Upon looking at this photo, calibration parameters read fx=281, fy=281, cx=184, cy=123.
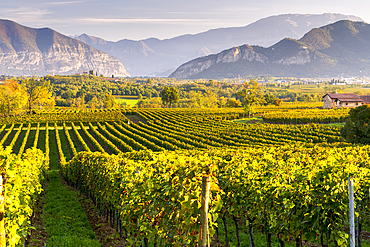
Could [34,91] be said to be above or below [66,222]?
above

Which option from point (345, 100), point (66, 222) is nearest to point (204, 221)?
point (66, 222)

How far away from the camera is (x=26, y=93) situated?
92750 mm

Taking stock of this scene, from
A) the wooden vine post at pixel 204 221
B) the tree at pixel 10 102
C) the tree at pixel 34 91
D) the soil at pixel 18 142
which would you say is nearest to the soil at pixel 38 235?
the wooden vine post at pixel 204 221

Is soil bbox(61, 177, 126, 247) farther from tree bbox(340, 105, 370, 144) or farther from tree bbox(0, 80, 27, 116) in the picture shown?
tree bbox(0, 80, 27, 116)

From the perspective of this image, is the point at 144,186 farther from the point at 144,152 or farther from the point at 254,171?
the point at 144,152

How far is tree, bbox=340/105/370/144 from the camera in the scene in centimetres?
2883

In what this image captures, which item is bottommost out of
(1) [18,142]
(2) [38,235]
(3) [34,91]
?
(1) [18,142]

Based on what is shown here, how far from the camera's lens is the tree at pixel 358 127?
28828mm

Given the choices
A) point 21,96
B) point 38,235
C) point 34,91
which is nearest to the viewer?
point 38,235

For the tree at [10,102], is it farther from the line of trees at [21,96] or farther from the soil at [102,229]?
the soil at [102,229]

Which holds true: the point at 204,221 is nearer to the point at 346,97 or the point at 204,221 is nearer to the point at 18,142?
the point at 18,142

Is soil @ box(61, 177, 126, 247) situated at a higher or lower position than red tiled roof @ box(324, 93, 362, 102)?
lower

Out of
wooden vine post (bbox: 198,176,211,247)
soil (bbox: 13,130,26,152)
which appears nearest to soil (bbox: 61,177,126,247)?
wooden vine post (bbox: 198,176,211,247)

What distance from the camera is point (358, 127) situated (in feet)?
97.9
